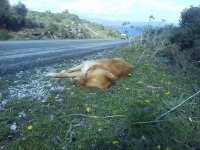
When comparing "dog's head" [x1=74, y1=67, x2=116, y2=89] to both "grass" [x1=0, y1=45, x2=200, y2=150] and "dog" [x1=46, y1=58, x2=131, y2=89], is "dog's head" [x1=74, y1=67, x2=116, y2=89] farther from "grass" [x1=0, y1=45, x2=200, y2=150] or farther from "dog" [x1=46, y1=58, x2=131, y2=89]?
"grass" [x1=0, y1=45, x2=200, y2=150]

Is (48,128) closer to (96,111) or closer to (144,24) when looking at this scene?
(96,111)

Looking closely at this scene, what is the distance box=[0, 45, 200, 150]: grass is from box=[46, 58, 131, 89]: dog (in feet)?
0.59

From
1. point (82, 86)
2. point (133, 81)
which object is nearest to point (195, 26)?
point (133, 81)

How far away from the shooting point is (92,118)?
280 cm

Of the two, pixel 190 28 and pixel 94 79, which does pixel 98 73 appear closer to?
pixel 94 79

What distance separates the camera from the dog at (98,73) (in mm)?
4051

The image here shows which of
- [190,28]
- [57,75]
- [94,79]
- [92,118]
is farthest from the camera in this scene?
[190,28]

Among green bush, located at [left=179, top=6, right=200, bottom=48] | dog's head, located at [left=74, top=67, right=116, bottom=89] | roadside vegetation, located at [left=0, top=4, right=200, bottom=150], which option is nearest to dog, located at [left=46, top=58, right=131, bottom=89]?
dog's head, located at [left=74, top=67, right=116, bottom=89]

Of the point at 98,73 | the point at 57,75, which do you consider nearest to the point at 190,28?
the point at 98,73

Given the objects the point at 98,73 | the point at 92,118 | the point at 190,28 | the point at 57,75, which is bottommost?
the point at 92,118

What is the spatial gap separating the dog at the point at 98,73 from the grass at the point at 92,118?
18 cm

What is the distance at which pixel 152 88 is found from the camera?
4293mm

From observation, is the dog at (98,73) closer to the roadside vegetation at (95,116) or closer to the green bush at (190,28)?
the roadside vegetation at (95,116)

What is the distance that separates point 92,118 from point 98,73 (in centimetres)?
143
